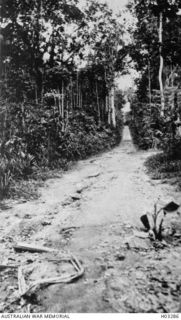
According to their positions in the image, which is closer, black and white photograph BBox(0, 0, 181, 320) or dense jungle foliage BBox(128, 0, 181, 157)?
black and white photograph BBox(0, 0, 181, 320)

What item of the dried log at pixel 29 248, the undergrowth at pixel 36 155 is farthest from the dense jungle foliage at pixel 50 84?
the dried log at pixel 29 248

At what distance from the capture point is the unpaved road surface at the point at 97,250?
330cm

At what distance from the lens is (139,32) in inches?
945

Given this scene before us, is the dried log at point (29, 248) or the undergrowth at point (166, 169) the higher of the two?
the undergrowth at point (166, 169)

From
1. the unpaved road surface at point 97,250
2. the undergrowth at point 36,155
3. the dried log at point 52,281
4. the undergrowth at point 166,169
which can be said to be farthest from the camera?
the undergrowth at point 166,169

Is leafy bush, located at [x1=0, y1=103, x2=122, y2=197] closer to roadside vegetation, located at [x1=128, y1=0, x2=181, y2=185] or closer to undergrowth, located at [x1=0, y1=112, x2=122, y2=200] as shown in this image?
undergrowth, located at [x1=0, y1=112, x2=122, y2=200]

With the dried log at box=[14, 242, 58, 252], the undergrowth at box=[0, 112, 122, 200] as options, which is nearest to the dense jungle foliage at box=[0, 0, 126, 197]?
the undergrowth at box=[0, 112, 122, 200]

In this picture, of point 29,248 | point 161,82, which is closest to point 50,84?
point 161,82

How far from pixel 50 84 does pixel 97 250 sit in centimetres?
1714

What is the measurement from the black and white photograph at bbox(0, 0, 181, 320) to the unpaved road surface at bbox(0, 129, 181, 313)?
16 mm

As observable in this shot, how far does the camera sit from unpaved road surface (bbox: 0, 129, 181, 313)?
330 centimetres

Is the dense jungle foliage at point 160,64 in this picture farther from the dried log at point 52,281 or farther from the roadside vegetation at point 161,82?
the dried log at point 52,281

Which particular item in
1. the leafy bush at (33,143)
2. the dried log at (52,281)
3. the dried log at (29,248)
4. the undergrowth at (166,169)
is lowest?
Result: the dried log at (29,248)

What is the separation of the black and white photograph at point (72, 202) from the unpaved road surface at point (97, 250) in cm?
2
